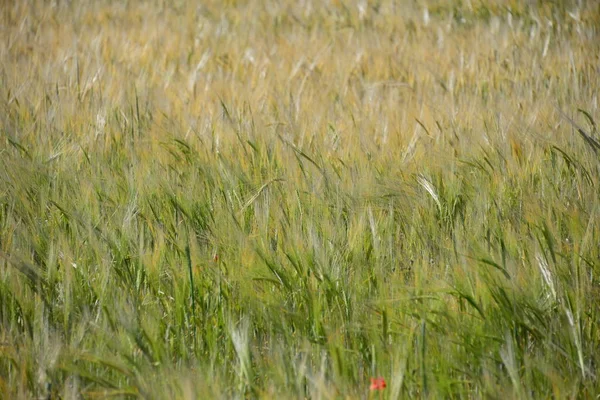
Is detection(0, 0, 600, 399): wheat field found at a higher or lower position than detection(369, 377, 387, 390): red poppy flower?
lower

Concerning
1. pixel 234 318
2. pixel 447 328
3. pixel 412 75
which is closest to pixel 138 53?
pixel 412 75

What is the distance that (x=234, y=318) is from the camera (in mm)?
1326

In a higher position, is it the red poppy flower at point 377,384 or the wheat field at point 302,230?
the red poppy flower at point 377,384

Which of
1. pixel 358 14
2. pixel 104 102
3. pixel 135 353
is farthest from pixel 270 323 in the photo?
pixel 358 14

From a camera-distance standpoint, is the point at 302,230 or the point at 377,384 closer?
the point at 377,384

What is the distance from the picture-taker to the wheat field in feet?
3.72

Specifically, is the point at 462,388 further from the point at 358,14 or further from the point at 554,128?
the point at 358,14

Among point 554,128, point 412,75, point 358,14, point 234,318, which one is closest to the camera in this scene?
point 234,318

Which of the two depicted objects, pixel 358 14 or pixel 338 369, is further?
pixel 358 14

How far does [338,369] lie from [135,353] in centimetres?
33

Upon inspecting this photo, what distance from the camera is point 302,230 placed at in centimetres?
155

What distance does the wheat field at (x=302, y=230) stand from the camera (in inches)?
44.6

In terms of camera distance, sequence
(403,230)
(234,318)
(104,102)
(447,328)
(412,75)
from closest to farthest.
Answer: (447,328)
(234,318)
(403,230)
(104,102)
(412,75)

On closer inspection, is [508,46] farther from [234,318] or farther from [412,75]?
[234,318]
